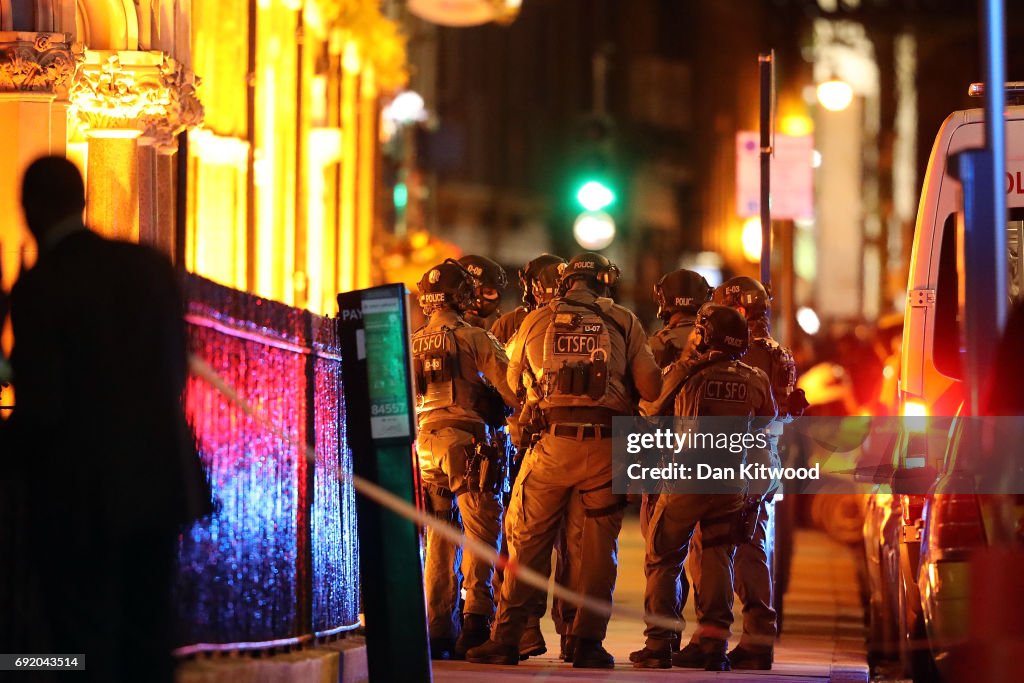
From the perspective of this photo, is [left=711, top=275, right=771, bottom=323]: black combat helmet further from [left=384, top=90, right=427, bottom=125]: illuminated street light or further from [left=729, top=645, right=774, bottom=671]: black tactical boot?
[left=384, top=90, right=427, bottom=125]: illuminated street light

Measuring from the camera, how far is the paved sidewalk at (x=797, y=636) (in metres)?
10.5

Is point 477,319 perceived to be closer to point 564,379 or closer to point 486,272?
point 486,272

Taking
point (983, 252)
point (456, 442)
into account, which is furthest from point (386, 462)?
point (456, 442)

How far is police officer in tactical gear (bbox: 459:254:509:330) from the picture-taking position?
12461 mm

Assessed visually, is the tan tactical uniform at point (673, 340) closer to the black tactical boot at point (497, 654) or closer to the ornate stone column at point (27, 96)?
the black tactical boot at point (497, 654)

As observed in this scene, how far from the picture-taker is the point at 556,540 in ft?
38.3

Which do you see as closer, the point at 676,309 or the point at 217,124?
the point at 676,309

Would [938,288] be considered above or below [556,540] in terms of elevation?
above

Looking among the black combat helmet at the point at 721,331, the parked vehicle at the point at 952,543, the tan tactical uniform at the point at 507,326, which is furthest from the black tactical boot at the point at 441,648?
the parked vehicle at the point at 952,543

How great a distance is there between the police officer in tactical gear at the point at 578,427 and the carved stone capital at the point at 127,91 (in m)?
5.97

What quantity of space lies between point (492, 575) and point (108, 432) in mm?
6176

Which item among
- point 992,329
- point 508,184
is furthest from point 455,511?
point 508,184

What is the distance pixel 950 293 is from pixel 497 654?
312cm

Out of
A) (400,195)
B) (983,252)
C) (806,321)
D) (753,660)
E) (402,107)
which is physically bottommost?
(753,660)
